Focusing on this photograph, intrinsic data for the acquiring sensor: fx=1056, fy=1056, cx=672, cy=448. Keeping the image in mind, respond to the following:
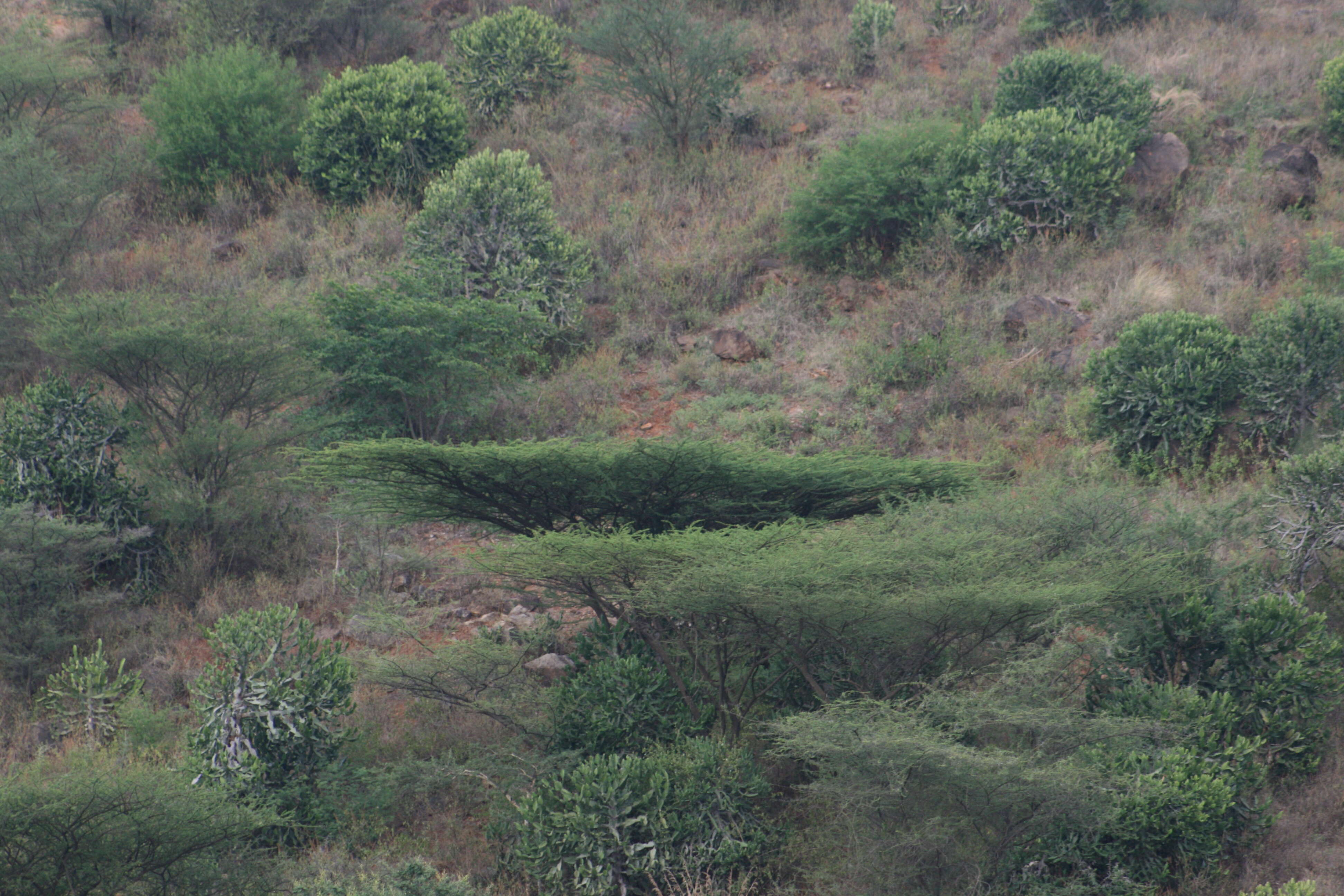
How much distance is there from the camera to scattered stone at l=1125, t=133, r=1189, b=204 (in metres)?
17.3

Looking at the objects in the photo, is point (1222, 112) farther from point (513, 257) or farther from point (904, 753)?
point (904, 753)

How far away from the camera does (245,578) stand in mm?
13938

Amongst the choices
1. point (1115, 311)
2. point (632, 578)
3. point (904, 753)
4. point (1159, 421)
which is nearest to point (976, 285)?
point (1115, 311)

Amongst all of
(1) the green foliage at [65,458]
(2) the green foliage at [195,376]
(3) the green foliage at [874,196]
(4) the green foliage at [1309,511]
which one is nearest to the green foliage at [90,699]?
(1) the green foliage at [65,458]

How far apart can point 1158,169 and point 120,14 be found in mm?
24194

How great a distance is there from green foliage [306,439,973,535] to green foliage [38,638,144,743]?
11.2 ft

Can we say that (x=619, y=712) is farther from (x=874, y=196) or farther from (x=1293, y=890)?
(x=874, y=196)

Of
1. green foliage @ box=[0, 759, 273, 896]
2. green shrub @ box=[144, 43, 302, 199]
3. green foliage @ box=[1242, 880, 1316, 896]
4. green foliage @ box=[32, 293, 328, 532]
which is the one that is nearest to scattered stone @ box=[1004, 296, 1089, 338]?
green foliage @ box=[1242, 880, 1316, 896]

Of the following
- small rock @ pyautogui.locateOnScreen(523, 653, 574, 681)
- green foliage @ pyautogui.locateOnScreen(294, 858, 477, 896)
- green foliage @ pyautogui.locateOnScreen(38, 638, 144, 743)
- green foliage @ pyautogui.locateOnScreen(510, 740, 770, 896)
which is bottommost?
small rock @ pyautogui.locateOnScreen(523, 653, 574, 681)

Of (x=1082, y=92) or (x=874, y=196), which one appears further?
(x=1082, y=92)

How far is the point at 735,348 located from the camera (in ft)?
54.7

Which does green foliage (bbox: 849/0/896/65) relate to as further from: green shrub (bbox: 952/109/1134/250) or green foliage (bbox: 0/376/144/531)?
green foliage (bbox: 0/376/144/531)

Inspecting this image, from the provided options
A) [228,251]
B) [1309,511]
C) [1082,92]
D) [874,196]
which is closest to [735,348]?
[874,196]

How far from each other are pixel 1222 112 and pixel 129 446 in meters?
18.6
